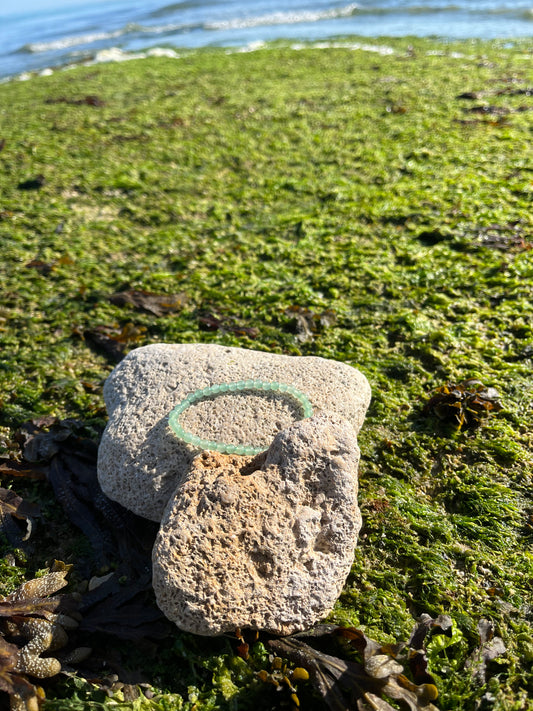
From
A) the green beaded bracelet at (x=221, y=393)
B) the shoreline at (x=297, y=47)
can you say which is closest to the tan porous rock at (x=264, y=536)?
the green beaded bracelet at (x=221, y=393)

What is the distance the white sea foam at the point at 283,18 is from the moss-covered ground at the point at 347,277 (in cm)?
989

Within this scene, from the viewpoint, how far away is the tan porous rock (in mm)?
1836

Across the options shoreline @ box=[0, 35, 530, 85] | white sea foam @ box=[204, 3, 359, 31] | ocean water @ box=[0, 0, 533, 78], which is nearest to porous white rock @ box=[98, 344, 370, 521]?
shoreline @ box=[0, 35, 530, 85]

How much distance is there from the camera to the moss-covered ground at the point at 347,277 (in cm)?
210

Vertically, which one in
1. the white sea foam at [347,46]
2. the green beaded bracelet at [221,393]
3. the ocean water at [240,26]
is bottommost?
the green beaded bracelet at [221,393]

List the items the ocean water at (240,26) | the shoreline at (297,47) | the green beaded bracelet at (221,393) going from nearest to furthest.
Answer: the green beaded bracelet at (221,393) → the shoreline at (297,47) → the ocean water at (240,26)

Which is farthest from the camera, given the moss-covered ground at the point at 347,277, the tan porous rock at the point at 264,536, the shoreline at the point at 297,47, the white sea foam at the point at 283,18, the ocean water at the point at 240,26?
the white sea foam at the point at 283,18

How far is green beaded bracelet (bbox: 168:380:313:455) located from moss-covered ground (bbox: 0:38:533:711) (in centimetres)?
48

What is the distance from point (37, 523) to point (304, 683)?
129 cm

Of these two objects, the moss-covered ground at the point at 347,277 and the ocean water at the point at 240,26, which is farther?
the ocean water at the point at 240,26

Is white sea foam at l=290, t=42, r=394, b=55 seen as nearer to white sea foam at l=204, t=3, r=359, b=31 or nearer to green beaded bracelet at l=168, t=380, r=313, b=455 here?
white sea foam at l=204, t=3, r=359, b=31

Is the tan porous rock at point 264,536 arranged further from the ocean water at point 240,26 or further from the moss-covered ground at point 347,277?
the ocean water at point 240,26

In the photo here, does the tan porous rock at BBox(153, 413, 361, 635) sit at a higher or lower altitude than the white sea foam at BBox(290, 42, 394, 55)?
lower

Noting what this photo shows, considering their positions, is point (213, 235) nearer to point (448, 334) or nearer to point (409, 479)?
point (448, 334)
